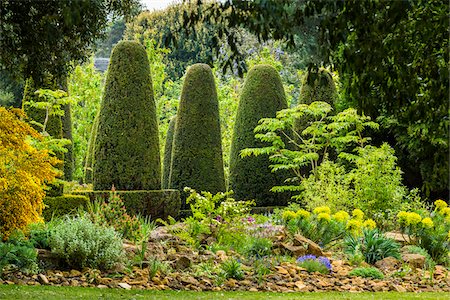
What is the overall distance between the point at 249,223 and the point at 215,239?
0.69 meters

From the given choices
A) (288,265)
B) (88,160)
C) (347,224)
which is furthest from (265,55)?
(288,265)

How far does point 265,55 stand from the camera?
23.5m

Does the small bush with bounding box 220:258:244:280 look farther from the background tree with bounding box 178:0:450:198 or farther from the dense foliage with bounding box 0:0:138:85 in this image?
the background tree with bounding box 178:0:450:198

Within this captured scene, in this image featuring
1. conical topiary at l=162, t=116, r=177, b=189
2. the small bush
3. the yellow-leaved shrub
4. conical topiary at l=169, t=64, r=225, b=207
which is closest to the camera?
the yellow-leaved shrub

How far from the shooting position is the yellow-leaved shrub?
7.80 meters

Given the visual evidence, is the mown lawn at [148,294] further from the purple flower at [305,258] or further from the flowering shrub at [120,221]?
the flowering shrub at [120,221]

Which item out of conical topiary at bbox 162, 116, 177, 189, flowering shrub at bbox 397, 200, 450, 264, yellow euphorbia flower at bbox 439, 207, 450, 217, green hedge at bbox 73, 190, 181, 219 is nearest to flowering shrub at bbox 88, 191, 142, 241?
green hedge at bbox 73, 190, 181, 219

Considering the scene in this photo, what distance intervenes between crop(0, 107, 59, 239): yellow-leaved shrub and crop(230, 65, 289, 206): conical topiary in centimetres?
851

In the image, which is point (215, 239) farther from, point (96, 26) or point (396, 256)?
point (96, 26)

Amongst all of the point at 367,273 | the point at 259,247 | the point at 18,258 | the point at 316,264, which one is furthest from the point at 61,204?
the point at 367,273

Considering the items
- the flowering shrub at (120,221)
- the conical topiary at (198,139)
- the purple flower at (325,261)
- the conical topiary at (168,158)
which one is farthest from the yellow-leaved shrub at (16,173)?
the conical topiary at (168,158)

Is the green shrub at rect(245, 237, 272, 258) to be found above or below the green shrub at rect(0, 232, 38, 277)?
below

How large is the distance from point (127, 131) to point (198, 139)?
2.10 meters

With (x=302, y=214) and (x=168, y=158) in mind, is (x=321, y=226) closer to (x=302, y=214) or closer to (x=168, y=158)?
(x=302, y=214)
